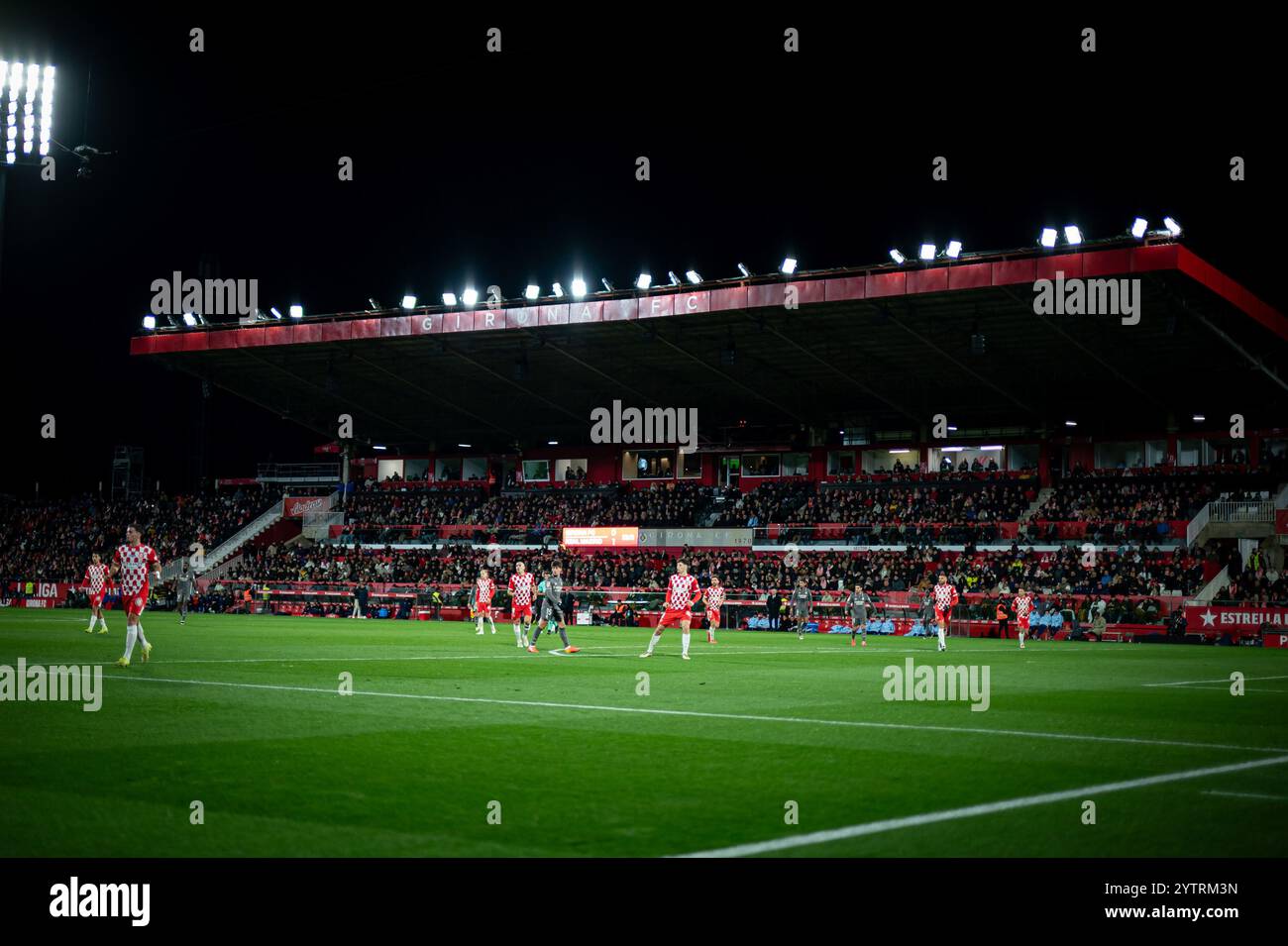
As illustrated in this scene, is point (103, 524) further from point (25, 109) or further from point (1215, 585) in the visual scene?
point (1215, 585)

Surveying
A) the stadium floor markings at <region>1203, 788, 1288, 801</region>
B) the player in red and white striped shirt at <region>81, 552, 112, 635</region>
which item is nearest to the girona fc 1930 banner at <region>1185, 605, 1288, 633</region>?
the player in red and white striped shirt at <region>81, 552, 112, 635</region>

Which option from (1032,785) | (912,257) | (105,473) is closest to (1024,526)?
(912,257)

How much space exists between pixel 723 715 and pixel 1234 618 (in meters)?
32.8

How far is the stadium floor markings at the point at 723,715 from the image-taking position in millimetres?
12578

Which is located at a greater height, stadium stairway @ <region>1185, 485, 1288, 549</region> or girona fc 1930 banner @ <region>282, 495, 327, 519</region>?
girona fc 1930 banner @ <region>282, 495, 327, 519</region>

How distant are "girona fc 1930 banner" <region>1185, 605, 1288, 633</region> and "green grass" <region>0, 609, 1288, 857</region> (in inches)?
859

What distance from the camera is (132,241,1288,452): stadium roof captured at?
46.8 m

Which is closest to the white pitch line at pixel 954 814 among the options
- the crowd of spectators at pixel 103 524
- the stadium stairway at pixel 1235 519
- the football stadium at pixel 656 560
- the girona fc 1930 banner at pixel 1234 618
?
the football stadium at pixel 656 560

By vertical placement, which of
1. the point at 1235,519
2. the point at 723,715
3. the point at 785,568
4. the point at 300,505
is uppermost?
the point at 300,505

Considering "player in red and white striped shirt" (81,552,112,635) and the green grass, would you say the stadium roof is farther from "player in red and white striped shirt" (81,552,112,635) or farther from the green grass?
the green grass

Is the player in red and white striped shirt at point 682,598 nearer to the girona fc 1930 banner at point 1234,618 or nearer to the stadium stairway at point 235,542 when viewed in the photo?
the girona fc 1930 banner at point 1234,618

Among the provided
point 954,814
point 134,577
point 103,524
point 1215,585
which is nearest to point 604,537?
point 1215,585

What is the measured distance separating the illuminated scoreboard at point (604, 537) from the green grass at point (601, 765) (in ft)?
139

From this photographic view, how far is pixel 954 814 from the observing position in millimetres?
8266
